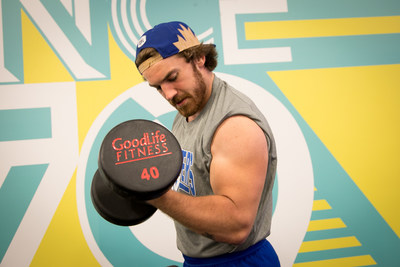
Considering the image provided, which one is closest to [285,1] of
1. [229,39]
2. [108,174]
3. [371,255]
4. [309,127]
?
Result: [229,39]

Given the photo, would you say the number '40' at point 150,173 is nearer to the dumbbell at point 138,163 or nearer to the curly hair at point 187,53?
the dumbbell at point 138,163

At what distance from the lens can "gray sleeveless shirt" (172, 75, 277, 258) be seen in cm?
90

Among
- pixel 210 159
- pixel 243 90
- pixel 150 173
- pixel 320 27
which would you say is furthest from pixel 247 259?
pixel 320 27

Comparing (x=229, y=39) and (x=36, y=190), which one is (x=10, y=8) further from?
(x=229, y=39)

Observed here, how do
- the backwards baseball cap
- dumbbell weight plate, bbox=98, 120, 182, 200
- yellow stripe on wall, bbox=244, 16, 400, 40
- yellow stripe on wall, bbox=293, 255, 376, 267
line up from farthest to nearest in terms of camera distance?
yellow stripe on wall, bbox=244, 16, 400, 40, yellow stripe on wall, bbox=293, 255, 376, 267, the backwards baseball cap, dumbbell weight plate, bbox=98, 120, 182, 200

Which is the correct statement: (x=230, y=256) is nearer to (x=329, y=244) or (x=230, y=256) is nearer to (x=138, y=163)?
(x=138, y=163)

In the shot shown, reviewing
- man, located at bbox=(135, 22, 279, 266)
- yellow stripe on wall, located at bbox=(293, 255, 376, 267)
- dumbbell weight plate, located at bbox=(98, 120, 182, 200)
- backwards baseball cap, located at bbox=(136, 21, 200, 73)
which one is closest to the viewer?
dumbbell weight plate, located at bbox=(98, 120, 182, 200)

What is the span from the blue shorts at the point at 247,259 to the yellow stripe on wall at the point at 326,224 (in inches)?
31.2

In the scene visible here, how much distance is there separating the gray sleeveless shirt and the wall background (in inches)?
26.5

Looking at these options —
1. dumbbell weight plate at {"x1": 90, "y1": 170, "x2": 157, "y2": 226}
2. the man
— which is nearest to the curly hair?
the man

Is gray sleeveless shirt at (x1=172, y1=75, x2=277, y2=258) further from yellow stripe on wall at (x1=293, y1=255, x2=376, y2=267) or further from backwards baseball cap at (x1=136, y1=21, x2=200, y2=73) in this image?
yellow stripe on wall at (x1=293, y1=255, x2=376, y2=267)

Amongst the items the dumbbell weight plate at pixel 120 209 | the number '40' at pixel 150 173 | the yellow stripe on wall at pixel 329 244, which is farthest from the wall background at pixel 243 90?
Answer: the number '40' at pixel 150 173

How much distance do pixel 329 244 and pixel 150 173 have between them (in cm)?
143

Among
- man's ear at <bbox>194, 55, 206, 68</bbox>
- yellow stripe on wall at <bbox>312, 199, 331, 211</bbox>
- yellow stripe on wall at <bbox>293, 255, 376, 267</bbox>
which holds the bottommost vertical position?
yellow stripe on wall at <bbox>293, 255, 376, 267</bbox>
